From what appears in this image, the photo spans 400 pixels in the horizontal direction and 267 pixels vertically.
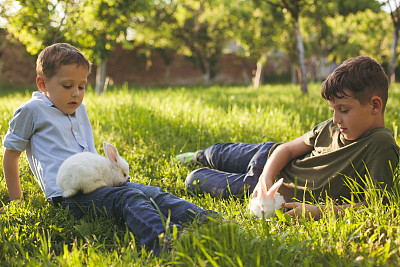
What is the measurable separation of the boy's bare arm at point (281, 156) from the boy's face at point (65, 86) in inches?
60.6

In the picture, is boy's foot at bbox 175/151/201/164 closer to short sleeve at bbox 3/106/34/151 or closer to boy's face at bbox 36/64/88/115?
boy's face at bbox 36/64/88/115

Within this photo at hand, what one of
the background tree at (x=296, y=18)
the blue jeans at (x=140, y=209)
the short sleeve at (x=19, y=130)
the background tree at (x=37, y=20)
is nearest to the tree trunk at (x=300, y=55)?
the background tree at (x=296, y=18)

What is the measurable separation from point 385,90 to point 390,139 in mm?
336

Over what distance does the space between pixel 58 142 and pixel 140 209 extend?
87cm

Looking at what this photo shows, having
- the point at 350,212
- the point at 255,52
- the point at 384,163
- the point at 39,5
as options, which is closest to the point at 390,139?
the point at 384,163

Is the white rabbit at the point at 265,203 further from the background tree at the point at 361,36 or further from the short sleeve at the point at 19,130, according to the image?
the background tree at the point at 361,36

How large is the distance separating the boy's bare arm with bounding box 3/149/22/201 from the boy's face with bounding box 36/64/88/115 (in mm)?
466

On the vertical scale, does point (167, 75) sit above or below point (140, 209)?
above

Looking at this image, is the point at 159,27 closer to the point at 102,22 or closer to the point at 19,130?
the point at 102,22

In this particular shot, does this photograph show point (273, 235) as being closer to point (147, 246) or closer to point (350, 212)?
point (350, 212)

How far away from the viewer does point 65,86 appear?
249cm

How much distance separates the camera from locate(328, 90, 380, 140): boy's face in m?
2.20

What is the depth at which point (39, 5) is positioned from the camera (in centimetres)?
455

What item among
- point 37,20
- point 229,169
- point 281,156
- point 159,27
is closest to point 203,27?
point 159,27
